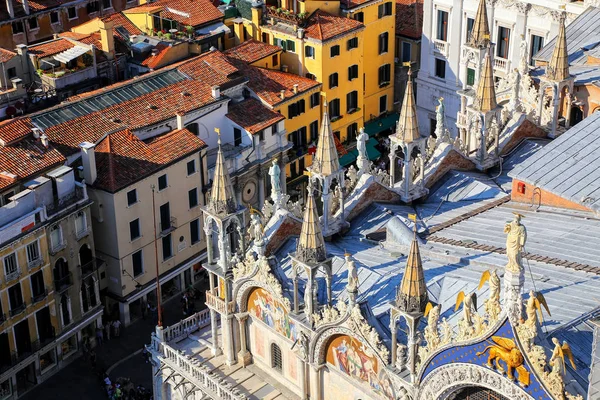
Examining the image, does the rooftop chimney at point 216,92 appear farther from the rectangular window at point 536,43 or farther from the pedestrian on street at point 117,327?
the rectangular window at point 536,43

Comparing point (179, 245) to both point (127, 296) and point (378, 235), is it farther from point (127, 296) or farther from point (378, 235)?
point (378, 235)

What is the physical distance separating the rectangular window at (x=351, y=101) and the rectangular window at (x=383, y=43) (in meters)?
5.17

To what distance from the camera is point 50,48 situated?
94125mm

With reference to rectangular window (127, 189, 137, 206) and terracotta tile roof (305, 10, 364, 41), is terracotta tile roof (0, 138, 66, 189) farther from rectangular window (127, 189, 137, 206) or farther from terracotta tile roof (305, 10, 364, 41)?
terracotta tile roof (305, 10, 364, 41)

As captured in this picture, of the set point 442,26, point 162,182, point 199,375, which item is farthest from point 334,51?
point 199,375

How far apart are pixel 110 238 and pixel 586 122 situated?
33.7 metres

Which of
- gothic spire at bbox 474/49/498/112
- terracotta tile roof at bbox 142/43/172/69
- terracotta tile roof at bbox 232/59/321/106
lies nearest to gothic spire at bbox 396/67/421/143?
gothic spire at bbox 474/49/498/112

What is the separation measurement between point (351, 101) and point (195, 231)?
2420 centimetres

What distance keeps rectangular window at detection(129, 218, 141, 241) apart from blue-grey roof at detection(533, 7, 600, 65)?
30763 mm

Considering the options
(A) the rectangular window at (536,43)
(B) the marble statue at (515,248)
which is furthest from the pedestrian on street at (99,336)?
(B) the marble statue at (515,248)

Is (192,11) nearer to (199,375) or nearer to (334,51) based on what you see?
(334,51)

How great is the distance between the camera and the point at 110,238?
80000 millimetres

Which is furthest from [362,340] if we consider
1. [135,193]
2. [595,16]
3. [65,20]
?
[65,20]

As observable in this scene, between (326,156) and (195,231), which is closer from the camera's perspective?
(326,156)
